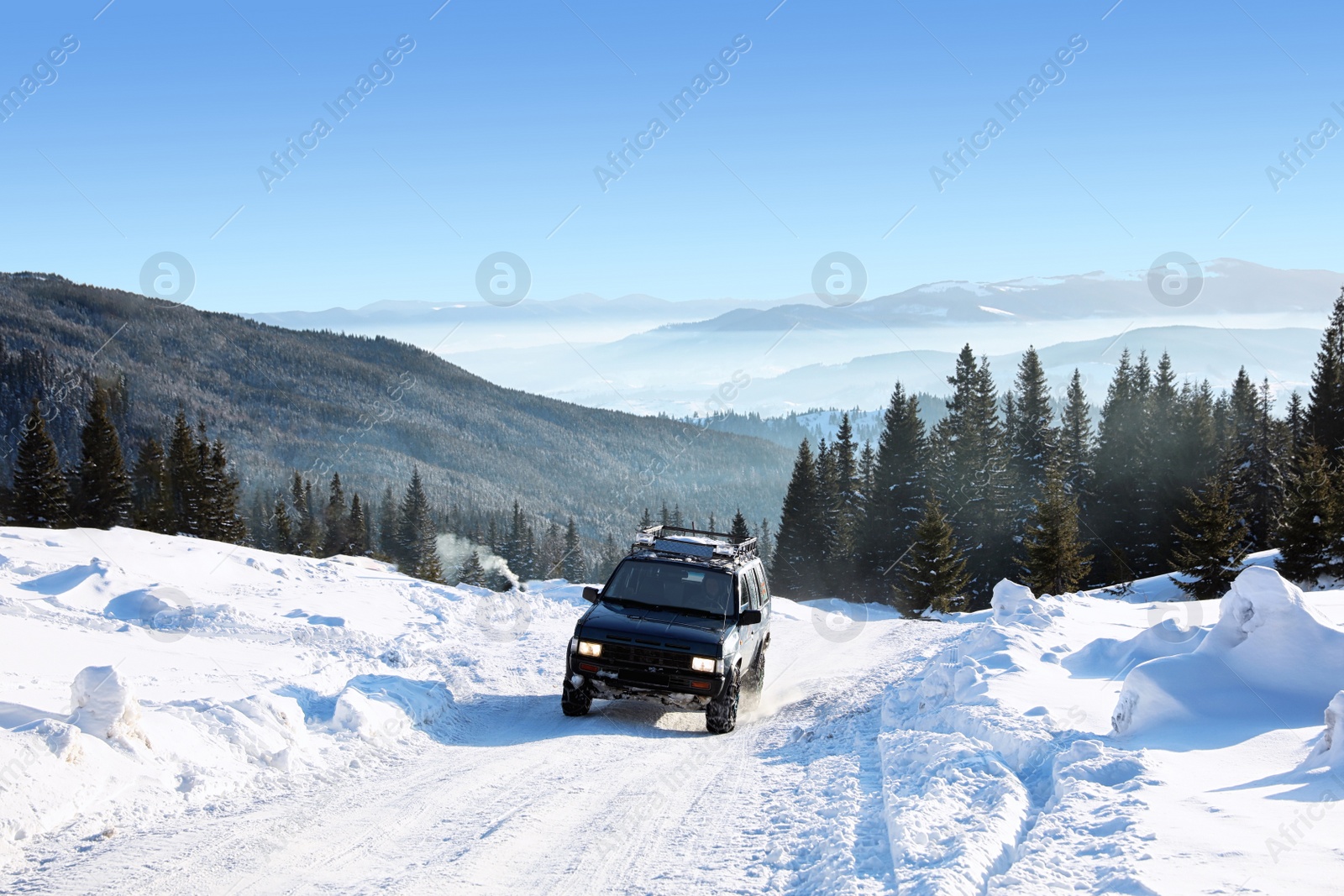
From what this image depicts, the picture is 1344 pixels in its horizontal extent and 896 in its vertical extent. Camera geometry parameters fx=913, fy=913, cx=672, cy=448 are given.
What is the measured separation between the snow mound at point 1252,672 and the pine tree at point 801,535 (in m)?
50.2

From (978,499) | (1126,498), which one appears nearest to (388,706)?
(978,499)

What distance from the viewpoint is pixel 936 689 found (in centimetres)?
1138

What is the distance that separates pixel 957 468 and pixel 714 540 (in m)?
39.9

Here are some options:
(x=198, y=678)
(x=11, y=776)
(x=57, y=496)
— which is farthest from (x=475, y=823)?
(x=57, y=496)

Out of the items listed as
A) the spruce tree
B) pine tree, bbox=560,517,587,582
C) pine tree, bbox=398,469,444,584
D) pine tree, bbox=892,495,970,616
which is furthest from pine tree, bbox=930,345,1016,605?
pine tree, bbox=560,517,587,582

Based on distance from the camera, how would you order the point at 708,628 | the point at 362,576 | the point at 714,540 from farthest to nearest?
the point at 362,576 → the point at 714,540 → the point at 708,628

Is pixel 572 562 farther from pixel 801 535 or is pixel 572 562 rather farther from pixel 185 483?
pixel 185 483

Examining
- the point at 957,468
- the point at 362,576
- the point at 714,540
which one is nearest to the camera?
the point at 714,540

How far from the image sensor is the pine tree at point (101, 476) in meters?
59.5

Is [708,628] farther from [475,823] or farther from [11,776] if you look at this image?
[11,776]

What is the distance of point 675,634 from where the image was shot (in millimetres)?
10875

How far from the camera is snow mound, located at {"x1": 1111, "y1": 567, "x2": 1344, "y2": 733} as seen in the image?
8227mm

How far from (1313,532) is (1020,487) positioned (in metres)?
21.2

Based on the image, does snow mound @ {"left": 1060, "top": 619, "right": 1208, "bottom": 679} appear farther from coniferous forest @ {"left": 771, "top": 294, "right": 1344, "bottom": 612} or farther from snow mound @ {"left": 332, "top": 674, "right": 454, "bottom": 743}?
coniferous forest @ {"left": 771, "top": 294, "right": 1344, "bottom": 612}
